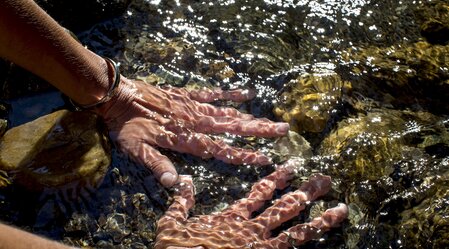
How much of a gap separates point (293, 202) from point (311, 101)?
104cm

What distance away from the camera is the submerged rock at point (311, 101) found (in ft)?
13.4

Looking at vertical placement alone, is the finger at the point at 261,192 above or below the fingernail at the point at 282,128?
below

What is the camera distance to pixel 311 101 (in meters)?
4.20

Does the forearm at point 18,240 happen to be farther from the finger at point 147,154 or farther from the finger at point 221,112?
the finger at point 221,112

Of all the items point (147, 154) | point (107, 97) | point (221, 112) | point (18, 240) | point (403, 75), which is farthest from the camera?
point (403, 75)

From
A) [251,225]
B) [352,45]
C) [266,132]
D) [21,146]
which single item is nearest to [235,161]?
[266,132]

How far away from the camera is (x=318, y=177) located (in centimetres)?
371

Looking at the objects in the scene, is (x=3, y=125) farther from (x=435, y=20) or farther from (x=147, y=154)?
(x=435, y=20)

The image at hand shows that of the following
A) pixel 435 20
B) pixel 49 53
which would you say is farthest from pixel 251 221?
pixel 435 20

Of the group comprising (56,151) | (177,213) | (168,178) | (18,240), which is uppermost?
(18,240)

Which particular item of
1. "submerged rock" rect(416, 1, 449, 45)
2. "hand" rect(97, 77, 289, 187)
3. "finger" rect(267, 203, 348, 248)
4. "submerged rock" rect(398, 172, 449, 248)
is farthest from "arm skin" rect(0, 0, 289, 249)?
"submerged rock" rect(416, 1, 449, 45)

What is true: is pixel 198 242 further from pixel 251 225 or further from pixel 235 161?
pixel 235 161

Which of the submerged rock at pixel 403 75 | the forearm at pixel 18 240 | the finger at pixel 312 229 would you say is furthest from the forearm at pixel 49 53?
the submerged rock at pixel 403 75

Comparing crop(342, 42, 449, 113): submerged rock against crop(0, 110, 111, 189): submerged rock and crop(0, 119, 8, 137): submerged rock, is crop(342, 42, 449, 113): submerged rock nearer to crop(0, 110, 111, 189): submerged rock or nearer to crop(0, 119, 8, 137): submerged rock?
crop(0, 110, 111, 189): submerged rock
